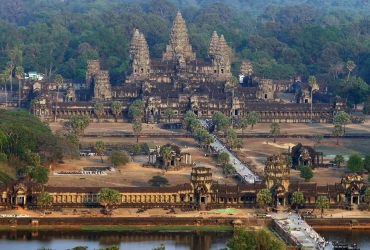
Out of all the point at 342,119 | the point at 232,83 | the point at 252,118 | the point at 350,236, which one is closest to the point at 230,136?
the point at 252,118

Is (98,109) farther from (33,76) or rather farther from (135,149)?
(33,76)

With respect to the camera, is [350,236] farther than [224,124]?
No

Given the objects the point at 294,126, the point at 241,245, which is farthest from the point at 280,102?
the point at 241,245

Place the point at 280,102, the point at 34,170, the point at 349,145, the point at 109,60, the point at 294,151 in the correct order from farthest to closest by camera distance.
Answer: the point at 109,60
the point at 280,102
the point at 349,145
the point at 294,151
the point at 34,170

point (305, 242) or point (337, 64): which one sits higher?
point (337, 64)

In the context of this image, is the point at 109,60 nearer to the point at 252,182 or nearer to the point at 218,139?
the point at 218,139

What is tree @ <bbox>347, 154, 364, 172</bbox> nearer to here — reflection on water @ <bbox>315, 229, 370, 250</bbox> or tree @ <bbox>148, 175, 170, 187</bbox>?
tree @ <bbox>148, 175, 170, 187</bbox>

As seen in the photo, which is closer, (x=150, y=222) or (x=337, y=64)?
(x=150, y=222)
